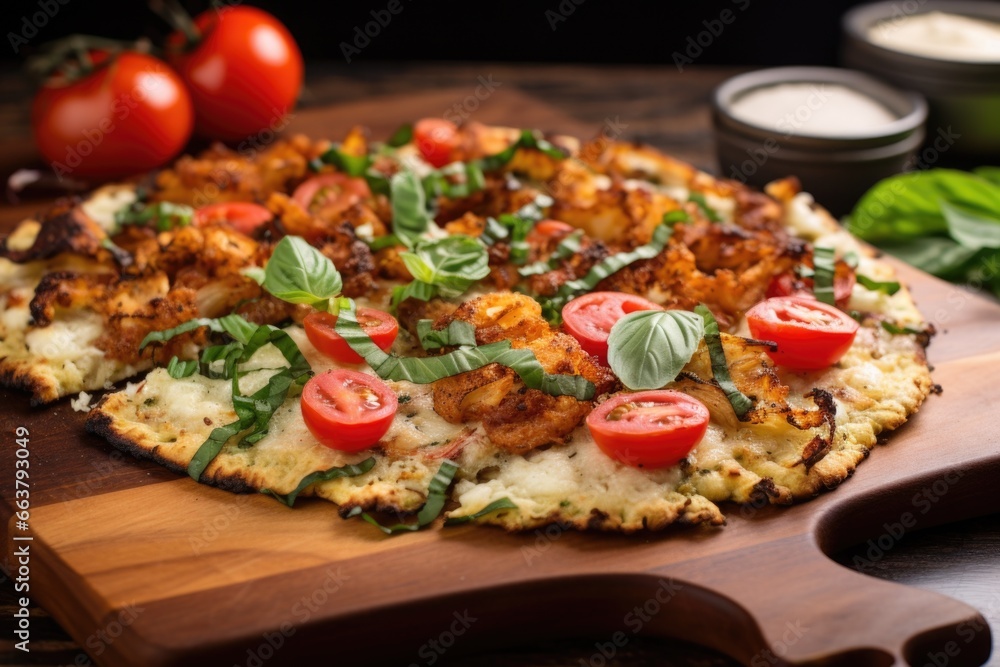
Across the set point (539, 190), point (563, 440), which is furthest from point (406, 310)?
point (539, 190)

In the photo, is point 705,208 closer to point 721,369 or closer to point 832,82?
point 721,369

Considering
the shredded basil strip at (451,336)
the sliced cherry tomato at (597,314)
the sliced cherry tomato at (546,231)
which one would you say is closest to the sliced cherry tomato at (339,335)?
the shredded basil strip at (451,336)

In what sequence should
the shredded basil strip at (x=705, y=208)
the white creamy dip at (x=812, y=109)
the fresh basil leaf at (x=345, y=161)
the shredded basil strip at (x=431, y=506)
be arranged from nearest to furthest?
the shredded basil strip at (x=431, y=506)
the shredded basil strip at (x=705, y=208)
the fresh basil leaf at (x=345, y=161)
the white creamy dip at (x=812, y=109)

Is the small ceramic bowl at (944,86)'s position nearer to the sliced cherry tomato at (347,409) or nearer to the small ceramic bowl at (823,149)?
the small ceramic bowl at (823,149)

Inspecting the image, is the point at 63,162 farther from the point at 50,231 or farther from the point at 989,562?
the point at 989,562

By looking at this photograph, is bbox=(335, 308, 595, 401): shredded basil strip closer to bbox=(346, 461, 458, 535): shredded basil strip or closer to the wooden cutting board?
bbox=(346, 461, 458, 535): shredded basil strip

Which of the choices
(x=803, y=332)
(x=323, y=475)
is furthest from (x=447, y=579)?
(x=803, y=332)

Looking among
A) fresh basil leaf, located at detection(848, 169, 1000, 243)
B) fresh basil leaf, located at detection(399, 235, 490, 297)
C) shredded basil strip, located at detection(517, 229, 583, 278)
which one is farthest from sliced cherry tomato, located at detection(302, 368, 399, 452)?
fresh basil leaf, located at detection(848, 169, 1000, 243)
